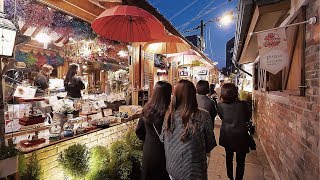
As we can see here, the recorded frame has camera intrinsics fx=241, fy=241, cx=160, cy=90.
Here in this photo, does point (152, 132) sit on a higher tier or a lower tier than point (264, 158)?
higher

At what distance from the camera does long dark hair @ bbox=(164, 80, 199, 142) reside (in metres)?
2.91

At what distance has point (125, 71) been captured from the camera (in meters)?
7.64

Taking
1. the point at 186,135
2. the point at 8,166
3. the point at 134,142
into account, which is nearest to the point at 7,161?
the point at 8,166

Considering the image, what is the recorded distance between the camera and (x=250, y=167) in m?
7.11

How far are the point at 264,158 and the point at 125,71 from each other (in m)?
5.37

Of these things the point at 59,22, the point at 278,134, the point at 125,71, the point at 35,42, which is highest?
the point at 59,22

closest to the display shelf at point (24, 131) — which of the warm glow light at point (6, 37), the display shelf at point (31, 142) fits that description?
the display shelf at point (31, 142)

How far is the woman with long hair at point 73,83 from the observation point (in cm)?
628

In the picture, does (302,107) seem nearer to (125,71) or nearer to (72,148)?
(72,148)

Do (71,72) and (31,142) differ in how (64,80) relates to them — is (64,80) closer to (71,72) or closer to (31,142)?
(71,72)

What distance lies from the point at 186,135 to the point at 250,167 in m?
5.13

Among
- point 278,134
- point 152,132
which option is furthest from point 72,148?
point 278,134

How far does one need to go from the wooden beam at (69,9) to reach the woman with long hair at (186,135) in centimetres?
321

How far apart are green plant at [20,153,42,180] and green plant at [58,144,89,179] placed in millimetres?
505
